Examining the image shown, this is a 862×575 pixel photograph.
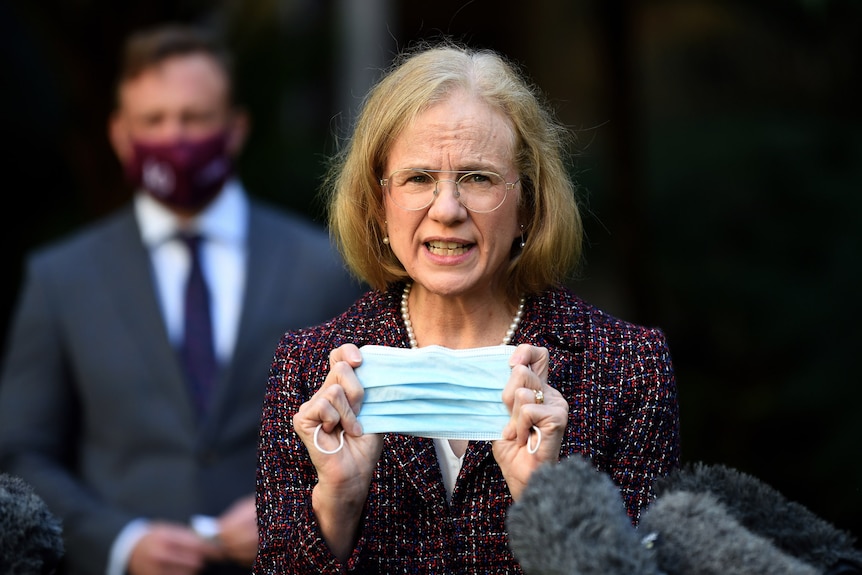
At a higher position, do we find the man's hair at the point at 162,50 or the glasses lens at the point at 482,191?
the man's hair at the point at 162,50

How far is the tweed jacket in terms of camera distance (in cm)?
266

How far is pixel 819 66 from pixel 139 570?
4367mm

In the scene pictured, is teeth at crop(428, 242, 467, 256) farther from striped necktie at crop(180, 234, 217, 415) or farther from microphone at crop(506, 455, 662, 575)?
striped necktie at crop(180, 234, 217, 415)

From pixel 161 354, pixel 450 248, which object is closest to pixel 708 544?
pixel 450 248

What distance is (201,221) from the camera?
14.7 feet

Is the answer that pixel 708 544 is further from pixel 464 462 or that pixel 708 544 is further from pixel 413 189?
pixel 413 189

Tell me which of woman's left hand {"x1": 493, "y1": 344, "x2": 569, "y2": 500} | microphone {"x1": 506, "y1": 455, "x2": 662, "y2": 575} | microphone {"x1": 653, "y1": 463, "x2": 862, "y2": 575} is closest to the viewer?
microphone {"x1": 506, "y1": 455, "x2": 662, "y2": 575}

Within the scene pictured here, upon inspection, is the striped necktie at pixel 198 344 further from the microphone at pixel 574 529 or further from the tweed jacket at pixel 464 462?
the microphone at pixel 574 529

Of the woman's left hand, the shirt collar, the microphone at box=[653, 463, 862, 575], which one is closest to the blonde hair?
the woman's left hand

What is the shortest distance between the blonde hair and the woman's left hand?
0.44 meters

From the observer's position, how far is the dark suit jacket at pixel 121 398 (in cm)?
414

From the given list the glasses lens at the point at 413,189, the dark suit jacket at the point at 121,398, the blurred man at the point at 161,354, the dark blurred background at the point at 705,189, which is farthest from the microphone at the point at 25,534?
the dark blurred background at the point at 705,189

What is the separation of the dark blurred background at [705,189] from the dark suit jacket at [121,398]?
110cm

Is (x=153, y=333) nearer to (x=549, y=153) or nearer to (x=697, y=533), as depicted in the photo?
(x=549, y=153)
